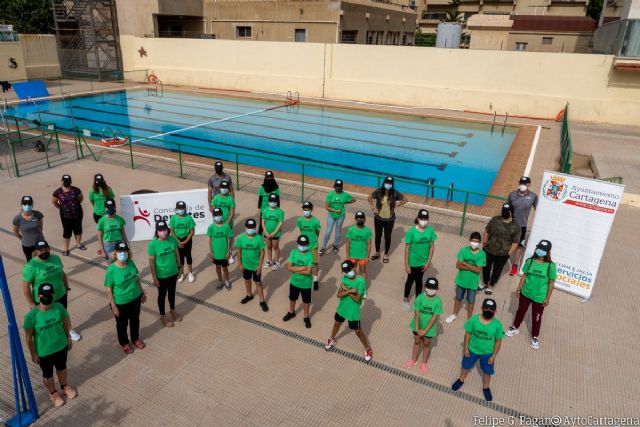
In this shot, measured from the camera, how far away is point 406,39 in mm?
52812

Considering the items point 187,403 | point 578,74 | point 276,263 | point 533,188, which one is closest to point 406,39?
point 578,74

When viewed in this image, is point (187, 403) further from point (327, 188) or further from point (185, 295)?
point (327, 188)

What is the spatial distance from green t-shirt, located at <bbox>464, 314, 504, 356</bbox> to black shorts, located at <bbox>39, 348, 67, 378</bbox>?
460cm

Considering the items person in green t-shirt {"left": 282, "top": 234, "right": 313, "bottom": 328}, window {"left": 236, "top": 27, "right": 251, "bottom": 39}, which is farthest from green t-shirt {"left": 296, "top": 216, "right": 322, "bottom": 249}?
window {"left": 236, "top": 27, "right": 251, "bottom": 39}

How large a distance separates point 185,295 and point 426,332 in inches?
159

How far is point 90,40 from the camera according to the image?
110 ft

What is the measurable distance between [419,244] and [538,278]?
167cm

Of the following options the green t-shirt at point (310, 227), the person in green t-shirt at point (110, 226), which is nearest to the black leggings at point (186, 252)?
the person in green t-shirt at point (110, 226)

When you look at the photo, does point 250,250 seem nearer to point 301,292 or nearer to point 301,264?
point 301,264

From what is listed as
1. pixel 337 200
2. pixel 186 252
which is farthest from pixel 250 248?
pixel 337 200

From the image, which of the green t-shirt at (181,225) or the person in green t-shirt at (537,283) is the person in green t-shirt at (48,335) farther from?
the person in green t-shirt at (537,283)

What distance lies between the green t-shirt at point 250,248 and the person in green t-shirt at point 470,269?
2.92 m

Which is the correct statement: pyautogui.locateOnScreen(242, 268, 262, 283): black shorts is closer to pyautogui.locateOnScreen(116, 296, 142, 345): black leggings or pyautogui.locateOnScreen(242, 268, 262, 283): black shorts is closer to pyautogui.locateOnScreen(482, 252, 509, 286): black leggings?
pyautogui.locateOnScreen(116, 296, 142, 345): black leggings

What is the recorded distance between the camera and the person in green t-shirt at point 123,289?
17.9 ft
